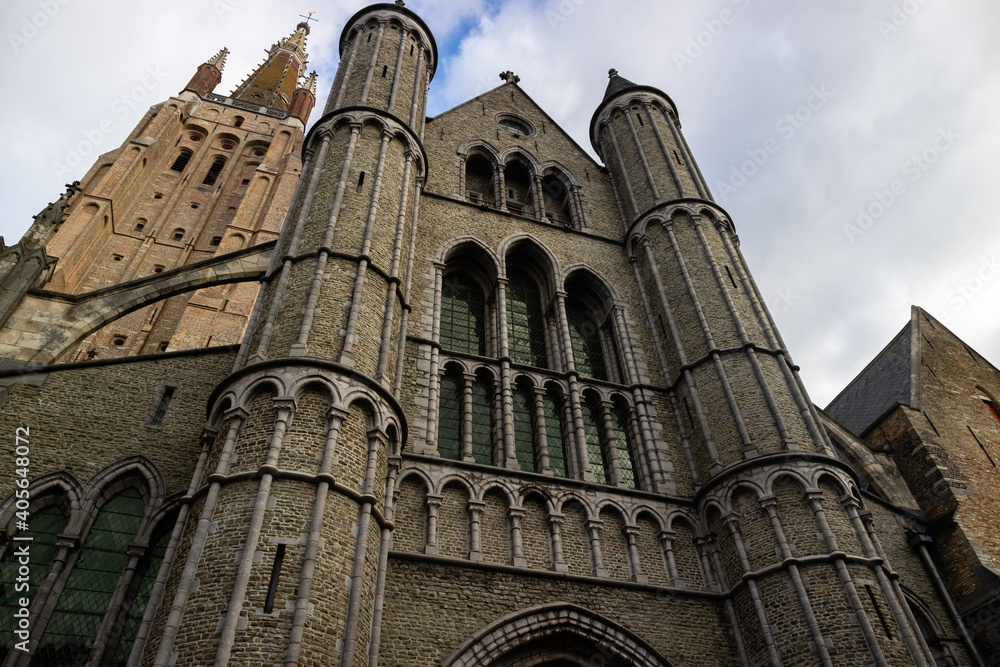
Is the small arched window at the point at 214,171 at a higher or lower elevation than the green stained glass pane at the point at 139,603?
higher

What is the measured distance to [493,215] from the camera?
1556 cm

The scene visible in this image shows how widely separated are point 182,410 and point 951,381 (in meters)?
17.2

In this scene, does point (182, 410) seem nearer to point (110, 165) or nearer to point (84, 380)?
point (84, 380)

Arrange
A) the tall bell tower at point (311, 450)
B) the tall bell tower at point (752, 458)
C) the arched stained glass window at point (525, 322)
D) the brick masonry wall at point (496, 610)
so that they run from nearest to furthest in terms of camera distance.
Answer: the tall bell tower at point (311, 450) < the brick masonry wall at point (496, 610) < the tall bell tower at point (752, 458) < the arched stained glass window at point (525, 322)

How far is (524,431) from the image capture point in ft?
38.9

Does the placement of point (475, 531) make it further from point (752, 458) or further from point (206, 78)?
point (206, 78)

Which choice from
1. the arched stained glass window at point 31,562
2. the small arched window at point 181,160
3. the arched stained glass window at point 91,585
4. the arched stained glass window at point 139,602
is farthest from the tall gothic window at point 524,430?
the small arched window at point 181,160

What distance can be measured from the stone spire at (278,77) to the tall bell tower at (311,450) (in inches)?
1479

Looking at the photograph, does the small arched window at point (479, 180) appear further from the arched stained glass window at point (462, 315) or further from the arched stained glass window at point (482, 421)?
the arched stained glass window at point (482, 421)

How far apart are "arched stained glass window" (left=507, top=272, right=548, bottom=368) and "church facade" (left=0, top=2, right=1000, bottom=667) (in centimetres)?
8

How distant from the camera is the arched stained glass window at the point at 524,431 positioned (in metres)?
11.4

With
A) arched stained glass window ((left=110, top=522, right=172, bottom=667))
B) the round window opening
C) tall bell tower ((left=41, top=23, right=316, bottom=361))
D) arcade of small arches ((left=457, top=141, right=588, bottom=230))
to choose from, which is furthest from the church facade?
tall bell tower ((left=41, top=23, right=316, bottom=361))

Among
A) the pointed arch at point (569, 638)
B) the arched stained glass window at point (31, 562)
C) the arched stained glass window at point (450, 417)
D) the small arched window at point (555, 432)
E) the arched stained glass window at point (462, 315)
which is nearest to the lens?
the arched stained glass window at point (31, 562)

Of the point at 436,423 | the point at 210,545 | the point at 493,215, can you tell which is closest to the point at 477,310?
the point at 493,215
